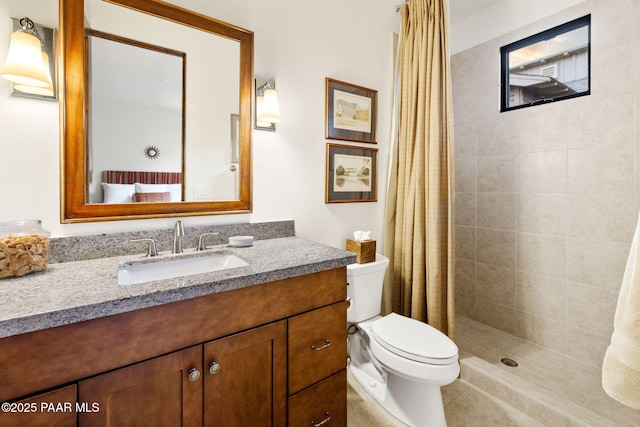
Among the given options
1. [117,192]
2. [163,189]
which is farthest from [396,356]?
[117,192]

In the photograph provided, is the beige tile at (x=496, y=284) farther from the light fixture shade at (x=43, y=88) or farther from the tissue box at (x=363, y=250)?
the light fixture shade at (x=43, y=88)

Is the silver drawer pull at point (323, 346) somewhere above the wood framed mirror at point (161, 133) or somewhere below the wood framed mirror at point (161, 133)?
below

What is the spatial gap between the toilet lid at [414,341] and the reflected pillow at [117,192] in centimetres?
134

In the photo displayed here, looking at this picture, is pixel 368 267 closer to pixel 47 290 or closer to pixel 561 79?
pixel 47 290

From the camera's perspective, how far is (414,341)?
1421 mm

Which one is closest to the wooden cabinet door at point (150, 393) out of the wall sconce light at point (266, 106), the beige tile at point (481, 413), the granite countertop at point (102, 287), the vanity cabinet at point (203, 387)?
the vanity cabinet at point (203, 387)

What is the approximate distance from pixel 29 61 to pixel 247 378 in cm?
134

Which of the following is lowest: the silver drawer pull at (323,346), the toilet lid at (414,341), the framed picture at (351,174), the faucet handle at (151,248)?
the toilet lid at (414,341)

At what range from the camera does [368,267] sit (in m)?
1.71

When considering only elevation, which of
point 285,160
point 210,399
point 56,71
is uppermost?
point 56,71

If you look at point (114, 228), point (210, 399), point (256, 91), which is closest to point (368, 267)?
point (210, 399)

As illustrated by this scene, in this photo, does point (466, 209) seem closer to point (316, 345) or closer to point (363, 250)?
point (363, 250)

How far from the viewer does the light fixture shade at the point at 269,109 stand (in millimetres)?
1571

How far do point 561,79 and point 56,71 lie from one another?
2822 millimetres
